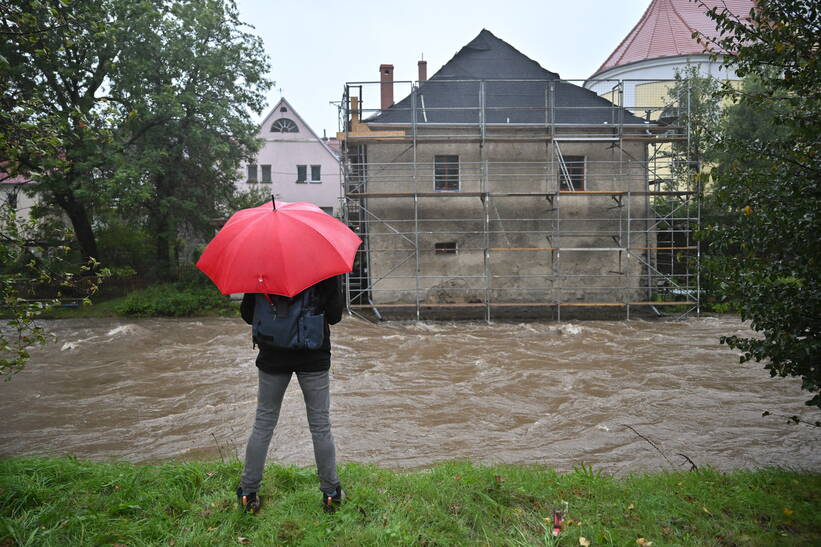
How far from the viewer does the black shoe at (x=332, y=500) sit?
3.49 meters

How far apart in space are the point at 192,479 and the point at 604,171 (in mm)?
17476

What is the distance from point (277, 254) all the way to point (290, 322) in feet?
1.38

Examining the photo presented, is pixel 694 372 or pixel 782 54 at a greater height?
pixel 782 54

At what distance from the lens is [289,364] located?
3.39m

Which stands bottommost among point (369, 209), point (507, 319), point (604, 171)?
point (507, 319)

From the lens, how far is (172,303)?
19.4 meters

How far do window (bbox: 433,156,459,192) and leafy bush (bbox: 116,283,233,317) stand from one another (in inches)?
338

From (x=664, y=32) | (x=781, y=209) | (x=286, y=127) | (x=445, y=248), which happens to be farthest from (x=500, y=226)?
(x=664, y=32)

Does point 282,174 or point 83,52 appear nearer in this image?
point 83,52

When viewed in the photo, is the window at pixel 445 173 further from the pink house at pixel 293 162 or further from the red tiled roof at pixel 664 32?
the red tiled roof at pixel 664 32

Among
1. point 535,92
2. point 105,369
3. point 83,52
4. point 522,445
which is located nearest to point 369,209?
point 535,92

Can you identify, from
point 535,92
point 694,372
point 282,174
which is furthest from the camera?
point 282,174

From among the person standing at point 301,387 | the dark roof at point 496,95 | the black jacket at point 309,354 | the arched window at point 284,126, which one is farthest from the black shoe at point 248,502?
the arched window at point 284,126

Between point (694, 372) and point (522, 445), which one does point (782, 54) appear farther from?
point (694, 372)
